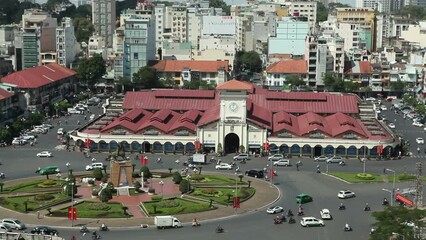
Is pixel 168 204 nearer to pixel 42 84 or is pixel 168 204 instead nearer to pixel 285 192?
pixel 285 192

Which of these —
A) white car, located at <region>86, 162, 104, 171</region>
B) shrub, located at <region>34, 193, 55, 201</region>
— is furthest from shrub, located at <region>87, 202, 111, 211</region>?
white car, located at <region>86, 162, 104, 171</region>

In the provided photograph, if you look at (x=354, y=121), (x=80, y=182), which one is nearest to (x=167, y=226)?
(x=80, y=182)

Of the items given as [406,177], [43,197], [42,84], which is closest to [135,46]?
[42,84]

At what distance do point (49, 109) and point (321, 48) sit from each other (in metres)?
40.7

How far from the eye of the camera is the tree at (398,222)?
3800 cm

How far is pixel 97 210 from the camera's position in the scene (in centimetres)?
5006

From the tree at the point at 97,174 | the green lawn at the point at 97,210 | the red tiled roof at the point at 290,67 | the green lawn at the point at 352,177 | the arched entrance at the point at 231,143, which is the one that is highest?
the red tiled roof at the point at 290,67

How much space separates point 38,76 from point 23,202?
46689 millimetres

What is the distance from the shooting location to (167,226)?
47000mm

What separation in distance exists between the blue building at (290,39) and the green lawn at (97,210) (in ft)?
260

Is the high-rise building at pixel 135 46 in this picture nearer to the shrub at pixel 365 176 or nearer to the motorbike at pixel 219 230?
the shrub at pixel 365 176

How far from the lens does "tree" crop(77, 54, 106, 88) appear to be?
107 meters

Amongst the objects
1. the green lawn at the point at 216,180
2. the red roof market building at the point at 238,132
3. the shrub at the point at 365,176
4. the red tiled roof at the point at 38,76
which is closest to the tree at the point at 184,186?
the green lawn at the point at 216,180

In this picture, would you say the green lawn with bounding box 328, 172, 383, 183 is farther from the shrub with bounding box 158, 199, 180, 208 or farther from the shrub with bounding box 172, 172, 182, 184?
the shrub with bounding box 158, 199, 180, 208
